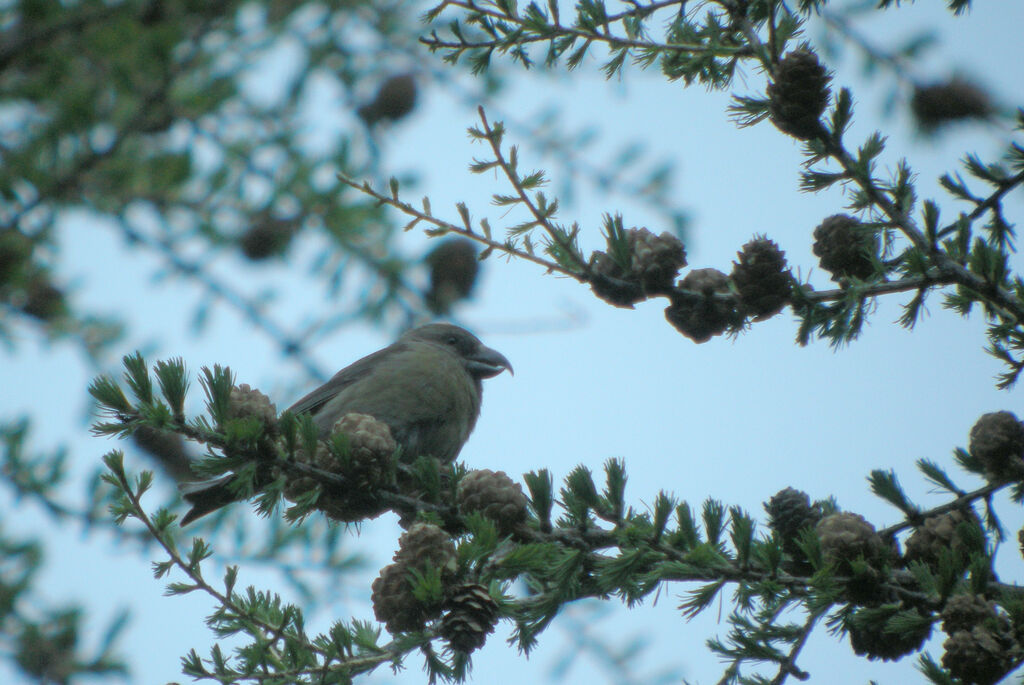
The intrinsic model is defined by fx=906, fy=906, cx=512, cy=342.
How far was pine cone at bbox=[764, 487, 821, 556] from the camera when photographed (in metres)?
2.27

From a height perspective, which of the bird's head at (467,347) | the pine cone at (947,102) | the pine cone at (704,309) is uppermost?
the bird's head at (467,347)

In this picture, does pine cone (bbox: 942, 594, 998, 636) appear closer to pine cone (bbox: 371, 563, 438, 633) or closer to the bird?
pine cone (bbox: 371, 563, 438, 633)

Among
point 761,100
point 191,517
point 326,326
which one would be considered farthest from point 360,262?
point 761,100

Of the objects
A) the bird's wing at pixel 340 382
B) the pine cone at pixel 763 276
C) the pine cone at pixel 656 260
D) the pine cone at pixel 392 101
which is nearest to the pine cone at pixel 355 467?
the pine cone at pixel 656 260

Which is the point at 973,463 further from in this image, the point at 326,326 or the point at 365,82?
the point at 365,82

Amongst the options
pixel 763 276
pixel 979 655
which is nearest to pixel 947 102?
pixel 763 276

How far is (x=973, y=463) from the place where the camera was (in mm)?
2334

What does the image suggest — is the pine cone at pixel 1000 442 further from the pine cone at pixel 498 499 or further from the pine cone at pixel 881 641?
the pine cone at pixel 498 499

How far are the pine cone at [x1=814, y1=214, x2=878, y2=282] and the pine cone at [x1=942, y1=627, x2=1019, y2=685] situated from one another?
0.89 meters

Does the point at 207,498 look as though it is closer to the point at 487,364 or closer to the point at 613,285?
the point at 487,364

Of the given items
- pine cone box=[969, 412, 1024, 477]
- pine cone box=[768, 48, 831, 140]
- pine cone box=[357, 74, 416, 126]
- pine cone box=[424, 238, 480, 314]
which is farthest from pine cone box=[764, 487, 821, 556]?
pine cone box=[357, 74, 416, 126]

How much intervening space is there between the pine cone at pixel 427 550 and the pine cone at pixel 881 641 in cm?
89

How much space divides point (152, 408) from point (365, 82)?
4043mm

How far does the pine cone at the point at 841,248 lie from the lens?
2.28m
